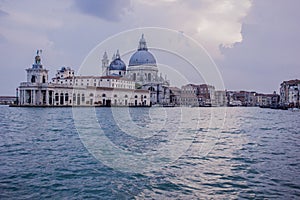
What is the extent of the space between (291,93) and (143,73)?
35.5 meters

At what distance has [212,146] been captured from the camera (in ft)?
34.8

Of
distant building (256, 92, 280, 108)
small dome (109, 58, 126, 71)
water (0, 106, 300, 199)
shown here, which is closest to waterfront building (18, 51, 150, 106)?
small dome (109, 58, 126, 71)

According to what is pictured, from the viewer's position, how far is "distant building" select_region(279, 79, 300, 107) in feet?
250

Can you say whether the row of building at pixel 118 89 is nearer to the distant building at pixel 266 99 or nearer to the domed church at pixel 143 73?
the domed church at pixel 143 73

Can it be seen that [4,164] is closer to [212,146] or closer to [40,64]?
[212,146]

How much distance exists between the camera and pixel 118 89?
65.9 m

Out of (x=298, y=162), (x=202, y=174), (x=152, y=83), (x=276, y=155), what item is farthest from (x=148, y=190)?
(x=152, y=83)

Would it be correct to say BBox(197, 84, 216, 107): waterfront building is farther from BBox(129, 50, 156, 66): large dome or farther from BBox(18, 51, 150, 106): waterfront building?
BBox(129, 50, 156, 66): large dome

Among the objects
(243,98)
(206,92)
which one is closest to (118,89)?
(206,92)

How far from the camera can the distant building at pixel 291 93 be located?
7631 cm

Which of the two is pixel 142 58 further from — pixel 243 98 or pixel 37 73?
pixel 243 98

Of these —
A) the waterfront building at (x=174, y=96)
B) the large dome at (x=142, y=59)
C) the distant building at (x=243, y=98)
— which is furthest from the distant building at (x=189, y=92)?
the distant building at (x=243, y=98)

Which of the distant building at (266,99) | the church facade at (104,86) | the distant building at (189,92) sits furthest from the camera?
the distant building at (266,99)

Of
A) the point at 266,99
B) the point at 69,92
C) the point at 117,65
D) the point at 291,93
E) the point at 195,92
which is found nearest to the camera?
the point at 195,92
